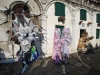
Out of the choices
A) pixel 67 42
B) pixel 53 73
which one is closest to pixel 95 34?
pixel 67 42

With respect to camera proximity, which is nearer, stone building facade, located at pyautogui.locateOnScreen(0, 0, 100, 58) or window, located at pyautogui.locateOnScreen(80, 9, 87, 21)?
stone building facade, located at pyautogui.locateOnScreen(0, 0, 100, 58)

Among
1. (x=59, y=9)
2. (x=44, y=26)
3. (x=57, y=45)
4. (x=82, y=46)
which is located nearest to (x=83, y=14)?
(x=59, y=9)

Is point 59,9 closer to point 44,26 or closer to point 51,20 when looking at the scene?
point 51,20

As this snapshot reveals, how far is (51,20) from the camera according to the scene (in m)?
10.6

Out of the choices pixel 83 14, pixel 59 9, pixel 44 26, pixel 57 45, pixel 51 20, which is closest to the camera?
pixel 57 45

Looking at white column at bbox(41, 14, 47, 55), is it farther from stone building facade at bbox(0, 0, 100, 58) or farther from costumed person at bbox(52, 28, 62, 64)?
costumed person at bbox(52, 28, 62, 64)

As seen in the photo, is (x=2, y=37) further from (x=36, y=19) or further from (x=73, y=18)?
(x=73, y=18)

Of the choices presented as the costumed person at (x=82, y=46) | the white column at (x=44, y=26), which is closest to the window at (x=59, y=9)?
the white column at (x=44, y=26)

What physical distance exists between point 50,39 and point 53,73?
4314 millimetres

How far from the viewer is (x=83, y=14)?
13.5 m

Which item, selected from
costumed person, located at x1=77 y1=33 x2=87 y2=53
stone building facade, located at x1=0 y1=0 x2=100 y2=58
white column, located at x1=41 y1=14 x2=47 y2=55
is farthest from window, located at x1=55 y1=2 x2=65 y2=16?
costumed person, located at x1=77 y1=33 x2=87 y2=53

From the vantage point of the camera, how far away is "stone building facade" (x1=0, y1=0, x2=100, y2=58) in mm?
8523

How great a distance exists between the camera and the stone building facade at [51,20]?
336 inches

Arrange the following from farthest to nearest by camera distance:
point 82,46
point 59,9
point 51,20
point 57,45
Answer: point 82,46 → point 59,9 → point 51,20 → point 57,45
